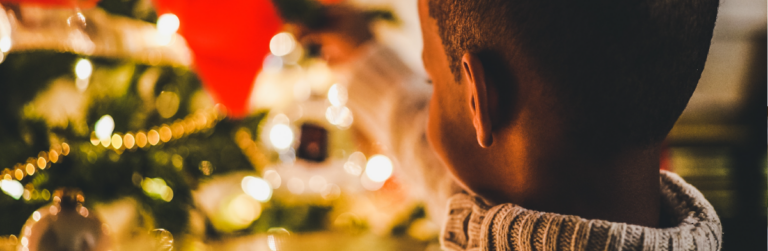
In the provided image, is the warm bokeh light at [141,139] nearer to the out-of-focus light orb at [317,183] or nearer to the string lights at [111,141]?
the string lights at [111,141]

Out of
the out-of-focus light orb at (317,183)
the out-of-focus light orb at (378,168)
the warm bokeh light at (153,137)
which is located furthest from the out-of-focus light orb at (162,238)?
the out-of-focus light orb at (378,168)

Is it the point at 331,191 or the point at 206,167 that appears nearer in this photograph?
the point at 206,167

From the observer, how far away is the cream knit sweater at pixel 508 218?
1.04 feet

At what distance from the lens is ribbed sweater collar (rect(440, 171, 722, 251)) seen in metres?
0.32

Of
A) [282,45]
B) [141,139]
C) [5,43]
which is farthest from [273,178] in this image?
[5,43]

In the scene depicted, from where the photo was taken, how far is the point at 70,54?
46cm

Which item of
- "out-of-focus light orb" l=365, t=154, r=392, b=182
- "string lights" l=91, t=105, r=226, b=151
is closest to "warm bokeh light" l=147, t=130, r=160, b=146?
"string lights" l=91, t=105, r=226, b=151

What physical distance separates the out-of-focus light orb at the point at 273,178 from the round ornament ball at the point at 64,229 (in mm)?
497

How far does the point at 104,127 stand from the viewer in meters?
0.51

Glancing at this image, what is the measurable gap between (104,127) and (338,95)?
45 centimetres

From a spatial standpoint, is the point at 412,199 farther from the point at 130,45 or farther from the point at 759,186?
the point at 759,186

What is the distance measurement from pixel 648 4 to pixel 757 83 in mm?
1911

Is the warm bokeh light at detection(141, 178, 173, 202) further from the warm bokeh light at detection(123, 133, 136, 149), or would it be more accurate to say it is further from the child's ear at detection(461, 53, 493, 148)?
the child's ear at detection(461, 53, 493, 148)

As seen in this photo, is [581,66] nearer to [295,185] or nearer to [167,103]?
[167,103]
